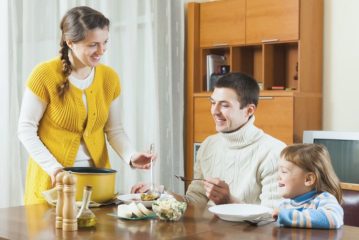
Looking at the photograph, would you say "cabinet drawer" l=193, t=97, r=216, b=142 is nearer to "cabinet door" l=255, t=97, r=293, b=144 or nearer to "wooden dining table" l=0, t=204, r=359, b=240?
"cabinet door" l=255, t=97, r=293, b=144

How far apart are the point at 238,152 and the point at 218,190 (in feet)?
1.21

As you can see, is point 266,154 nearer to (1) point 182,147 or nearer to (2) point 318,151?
(2) point 318,151

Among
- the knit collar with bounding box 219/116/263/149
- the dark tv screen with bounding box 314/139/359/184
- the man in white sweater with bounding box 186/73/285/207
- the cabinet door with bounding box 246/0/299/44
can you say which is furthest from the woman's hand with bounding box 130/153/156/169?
the cabinet door with bounding box 246/0/299/44

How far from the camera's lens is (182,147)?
4555mm

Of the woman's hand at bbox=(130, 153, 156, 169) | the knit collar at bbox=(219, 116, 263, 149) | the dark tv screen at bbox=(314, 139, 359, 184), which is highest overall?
the knit collar at bbox=(219, 116, 263, 149)

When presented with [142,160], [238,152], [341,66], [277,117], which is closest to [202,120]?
[277,117]

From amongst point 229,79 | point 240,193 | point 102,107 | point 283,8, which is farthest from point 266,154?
point 283,8

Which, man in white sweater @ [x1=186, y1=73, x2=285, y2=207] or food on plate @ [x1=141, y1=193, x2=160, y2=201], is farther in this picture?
man in white sweater @ [x1=186, y1=73, x2=285, y2=207]

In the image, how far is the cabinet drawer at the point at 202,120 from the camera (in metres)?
4.38

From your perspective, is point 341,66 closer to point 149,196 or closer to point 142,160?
point 142,160

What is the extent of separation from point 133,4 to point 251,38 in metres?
0.89

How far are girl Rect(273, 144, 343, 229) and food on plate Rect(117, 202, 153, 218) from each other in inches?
16.8

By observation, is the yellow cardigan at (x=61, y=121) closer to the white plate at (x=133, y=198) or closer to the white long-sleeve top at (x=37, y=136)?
the white long-sleeve top at (x=37, y=136)

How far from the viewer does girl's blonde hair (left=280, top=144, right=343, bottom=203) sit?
1870 mm
